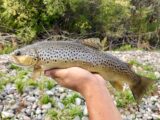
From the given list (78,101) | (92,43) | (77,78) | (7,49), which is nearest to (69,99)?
(78,101)

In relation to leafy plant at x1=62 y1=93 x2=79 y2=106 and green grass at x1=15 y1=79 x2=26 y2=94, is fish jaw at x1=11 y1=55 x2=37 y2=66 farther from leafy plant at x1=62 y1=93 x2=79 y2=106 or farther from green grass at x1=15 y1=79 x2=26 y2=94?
green grass at x1=15 y1=79 x2=26 y2=94

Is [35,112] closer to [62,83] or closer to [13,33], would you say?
→ [62,83]

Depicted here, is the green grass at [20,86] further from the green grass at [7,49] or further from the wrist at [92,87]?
the wrist at [92,87]

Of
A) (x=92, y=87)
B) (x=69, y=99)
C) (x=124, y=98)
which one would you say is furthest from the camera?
(x=124, y=98)

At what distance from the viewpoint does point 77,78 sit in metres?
2.27

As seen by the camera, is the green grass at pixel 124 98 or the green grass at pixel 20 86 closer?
the green grass at pixel 20 86

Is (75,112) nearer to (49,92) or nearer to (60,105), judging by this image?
(60,105)

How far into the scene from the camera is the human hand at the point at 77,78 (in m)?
2.22

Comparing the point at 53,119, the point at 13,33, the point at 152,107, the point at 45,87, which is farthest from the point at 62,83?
the point at 13,33

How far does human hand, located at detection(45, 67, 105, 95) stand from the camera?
222cm

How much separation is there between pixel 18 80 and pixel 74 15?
18.9ft

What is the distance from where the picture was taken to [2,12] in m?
11.1

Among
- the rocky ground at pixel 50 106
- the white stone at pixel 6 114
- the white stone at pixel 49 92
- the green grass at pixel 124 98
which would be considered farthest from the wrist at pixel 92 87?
the green grass at pixel 124 98

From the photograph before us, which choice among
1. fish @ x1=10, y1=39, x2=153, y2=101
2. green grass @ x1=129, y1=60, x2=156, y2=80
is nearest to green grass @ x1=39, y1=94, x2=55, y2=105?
green grass @ x1=129, y1=60, x2=156, y2=80
